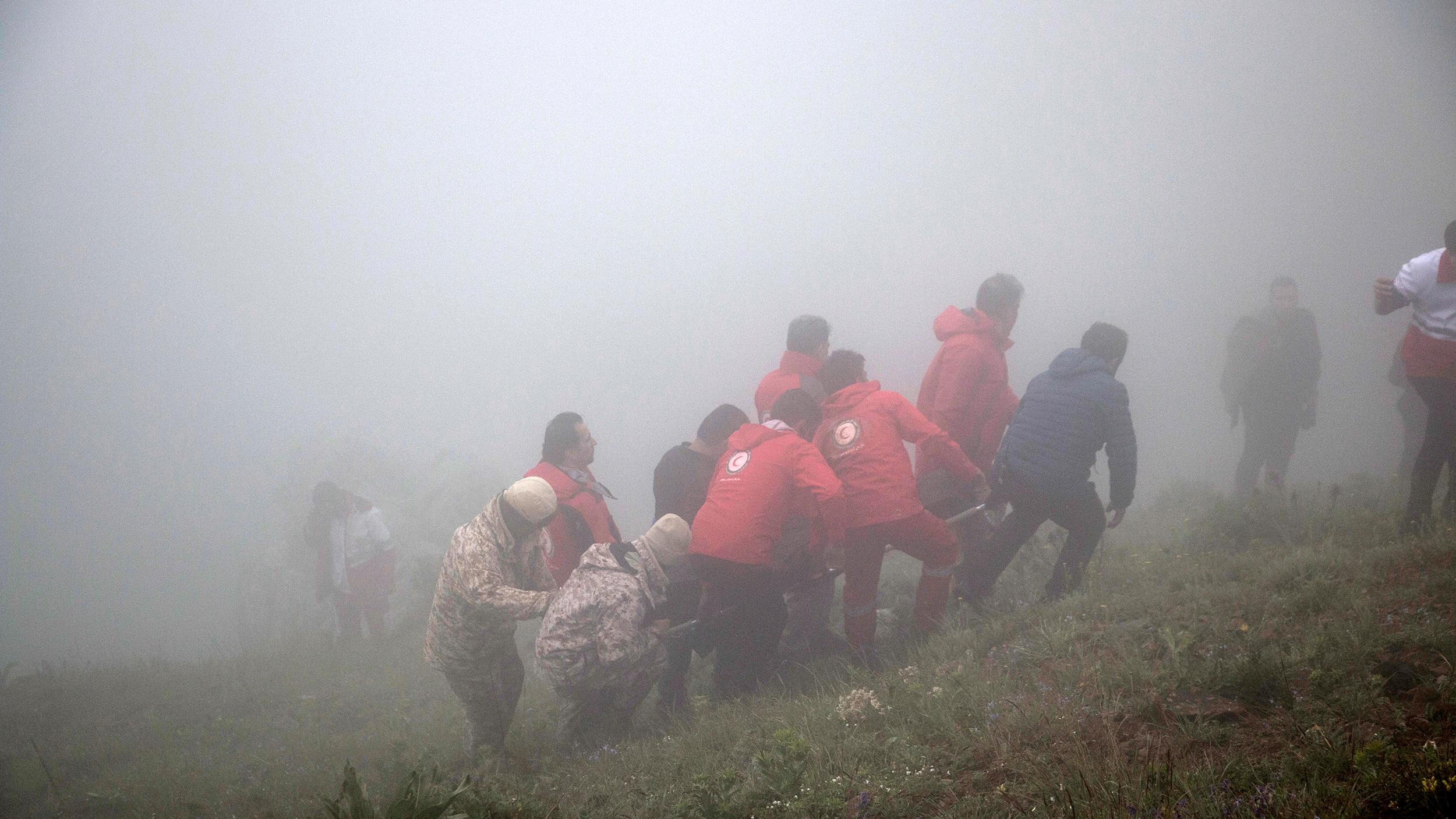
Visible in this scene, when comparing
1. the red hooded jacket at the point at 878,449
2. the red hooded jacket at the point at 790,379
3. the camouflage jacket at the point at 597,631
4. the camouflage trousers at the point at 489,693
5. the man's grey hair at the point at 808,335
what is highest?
the man's grey hair at the point at 808,335

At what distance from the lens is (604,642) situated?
4160 mm

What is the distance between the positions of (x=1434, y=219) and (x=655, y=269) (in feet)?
131

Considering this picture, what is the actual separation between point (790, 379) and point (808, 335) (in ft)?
1.40

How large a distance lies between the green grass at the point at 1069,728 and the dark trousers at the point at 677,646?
0.22m

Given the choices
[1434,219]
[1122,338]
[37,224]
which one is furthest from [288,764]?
[37,224]

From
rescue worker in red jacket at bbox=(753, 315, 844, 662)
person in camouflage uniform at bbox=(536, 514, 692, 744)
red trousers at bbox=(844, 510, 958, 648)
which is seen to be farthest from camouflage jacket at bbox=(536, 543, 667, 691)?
red trousers at bbox=(844, 510, 958, 648)

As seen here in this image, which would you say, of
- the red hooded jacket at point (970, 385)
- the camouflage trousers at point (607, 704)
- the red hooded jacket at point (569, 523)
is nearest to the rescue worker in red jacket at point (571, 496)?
the red hooded jacket at point (569, 523)

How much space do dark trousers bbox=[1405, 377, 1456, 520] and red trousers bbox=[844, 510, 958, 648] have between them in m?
3.04

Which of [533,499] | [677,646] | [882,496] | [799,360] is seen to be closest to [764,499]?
[882,496]

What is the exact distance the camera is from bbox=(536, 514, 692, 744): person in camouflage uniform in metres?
4.16

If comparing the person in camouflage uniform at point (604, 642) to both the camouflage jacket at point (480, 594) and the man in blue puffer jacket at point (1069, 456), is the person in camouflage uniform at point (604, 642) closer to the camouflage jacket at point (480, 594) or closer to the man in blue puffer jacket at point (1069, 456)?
the camouflage jacket at point (480, 594)

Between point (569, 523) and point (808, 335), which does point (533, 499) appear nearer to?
point (569, 523)

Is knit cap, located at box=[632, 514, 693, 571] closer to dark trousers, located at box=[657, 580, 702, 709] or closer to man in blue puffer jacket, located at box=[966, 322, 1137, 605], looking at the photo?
dark trousers, located at box=[657, 580, 702, 709]

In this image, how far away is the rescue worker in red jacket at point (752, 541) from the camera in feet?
14.6
